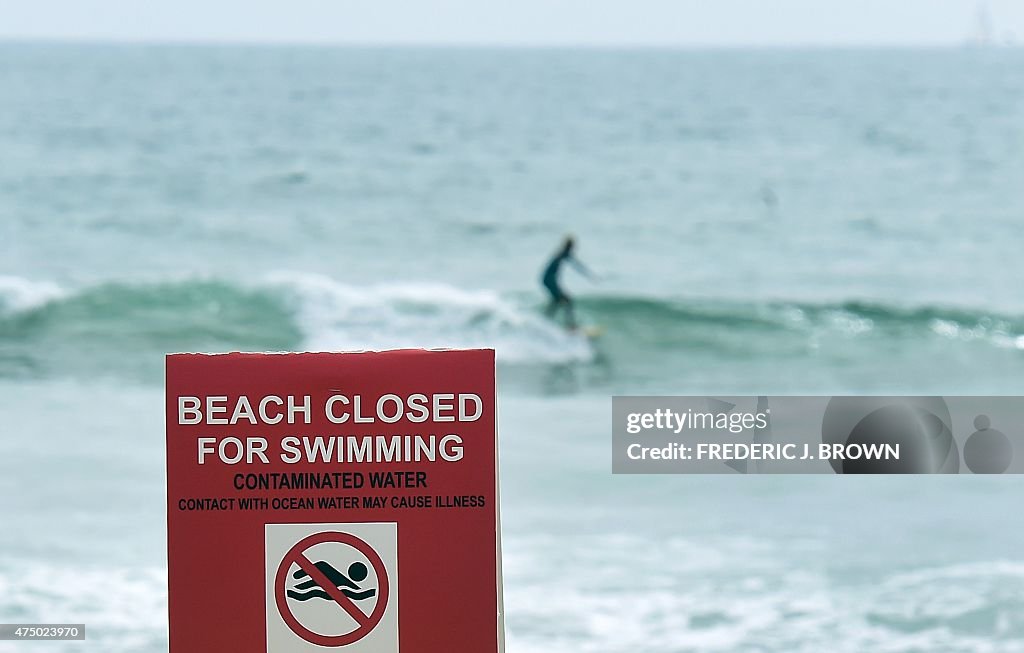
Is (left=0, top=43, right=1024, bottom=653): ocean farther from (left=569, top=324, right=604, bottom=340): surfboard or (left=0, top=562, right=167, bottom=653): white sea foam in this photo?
(left=569, top=324, right=604, bottom=340): surfboard

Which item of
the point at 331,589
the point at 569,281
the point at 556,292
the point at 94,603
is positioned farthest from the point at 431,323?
the point at 331,589

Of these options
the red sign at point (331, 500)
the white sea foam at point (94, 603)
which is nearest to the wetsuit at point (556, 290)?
the white sea foam at point (94, 603)

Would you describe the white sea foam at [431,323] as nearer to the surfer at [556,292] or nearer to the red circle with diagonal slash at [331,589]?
the surfer at [556,292]

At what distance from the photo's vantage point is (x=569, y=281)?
10.4 m

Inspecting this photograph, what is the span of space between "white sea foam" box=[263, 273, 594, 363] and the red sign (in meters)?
7.65

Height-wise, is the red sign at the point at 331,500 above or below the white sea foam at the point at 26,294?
below

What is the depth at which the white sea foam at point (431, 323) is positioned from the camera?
902cm

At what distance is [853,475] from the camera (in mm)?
5516

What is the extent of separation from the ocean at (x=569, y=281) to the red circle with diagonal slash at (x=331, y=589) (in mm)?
2381

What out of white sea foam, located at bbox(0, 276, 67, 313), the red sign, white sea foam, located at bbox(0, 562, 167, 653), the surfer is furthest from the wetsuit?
the red sign

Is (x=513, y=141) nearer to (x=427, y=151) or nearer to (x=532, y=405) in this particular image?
(x=427, y=151)

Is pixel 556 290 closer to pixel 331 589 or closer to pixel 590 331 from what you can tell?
pixel 590 331

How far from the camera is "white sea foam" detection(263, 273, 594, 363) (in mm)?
9023

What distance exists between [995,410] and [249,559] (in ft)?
26.1
